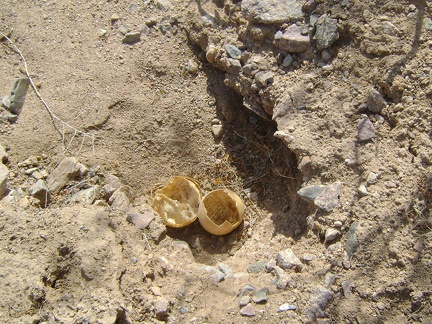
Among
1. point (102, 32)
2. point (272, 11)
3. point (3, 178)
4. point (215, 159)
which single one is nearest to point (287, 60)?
point (272, 11)

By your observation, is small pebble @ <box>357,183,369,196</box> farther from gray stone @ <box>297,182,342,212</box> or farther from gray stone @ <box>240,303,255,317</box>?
gray stone @ <box>240,303,255,317</box>

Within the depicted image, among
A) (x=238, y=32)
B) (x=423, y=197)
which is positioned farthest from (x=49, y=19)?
(x=423, y=197)

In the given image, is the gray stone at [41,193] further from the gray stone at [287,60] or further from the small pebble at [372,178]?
the small pebble at [372,178]

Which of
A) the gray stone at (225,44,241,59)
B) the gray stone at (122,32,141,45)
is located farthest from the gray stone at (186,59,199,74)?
the gray stone at (122,32,141,45)

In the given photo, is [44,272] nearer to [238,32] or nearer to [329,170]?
[329,170]

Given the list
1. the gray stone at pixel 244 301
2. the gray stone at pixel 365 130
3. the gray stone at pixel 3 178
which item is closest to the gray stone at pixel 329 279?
the gray stone at pixel 244 301

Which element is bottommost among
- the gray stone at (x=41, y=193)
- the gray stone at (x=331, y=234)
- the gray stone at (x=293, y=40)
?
the gray stone at (x=41, y=193)
